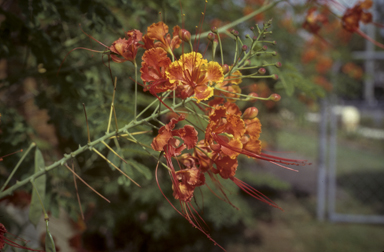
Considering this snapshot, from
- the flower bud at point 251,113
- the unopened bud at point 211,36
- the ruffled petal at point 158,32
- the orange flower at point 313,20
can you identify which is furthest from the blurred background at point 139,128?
the ruffled petal at point 158,32

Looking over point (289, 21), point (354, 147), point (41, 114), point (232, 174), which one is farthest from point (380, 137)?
point (232, 174)

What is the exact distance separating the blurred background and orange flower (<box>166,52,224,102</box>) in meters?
0.29

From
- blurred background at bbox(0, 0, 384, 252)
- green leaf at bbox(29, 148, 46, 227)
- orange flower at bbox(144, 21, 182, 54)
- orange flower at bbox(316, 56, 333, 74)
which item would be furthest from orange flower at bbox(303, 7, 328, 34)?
orange flower at bbox(316, 56, 333, 74)

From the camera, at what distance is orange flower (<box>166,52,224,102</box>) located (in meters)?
0.94

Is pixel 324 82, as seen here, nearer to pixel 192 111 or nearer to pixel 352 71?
pixel 352 71

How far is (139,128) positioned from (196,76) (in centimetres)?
42

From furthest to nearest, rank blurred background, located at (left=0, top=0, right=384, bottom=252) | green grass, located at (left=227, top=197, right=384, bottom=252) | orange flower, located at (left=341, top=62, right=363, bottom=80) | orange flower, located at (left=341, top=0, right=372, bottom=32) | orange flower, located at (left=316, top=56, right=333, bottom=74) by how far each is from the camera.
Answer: orange flower, located at (left=341, top=62, right=363, bottom=80), orange flower, located at (left=316, top=56, right=333, bottom=74), green grass, located at (left=227, top=197, right=384, bottom=252), orange flower, located at (left=341, top=0, right=372, bottom=32), blurred background, located at (left=0, top=0, right=384, bottom=252)

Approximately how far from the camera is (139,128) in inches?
50.0

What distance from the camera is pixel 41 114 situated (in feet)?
11.8

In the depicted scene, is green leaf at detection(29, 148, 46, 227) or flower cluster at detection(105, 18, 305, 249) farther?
green leaf at detection(29, 148, 46, 227)

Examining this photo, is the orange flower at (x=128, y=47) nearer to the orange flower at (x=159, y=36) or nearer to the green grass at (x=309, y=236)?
the orange flower at (x=159, y=36)

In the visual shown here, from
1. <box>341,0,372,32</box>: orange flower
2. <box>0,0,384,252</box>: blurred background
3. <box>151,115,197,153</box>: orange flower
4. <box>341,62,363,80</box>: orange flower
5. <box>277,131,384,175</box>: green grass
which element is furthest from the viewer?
<box>277,131,384,175</box>: green grass

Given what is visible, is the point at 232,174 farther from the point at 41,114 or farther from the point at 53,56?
the point at 41,114

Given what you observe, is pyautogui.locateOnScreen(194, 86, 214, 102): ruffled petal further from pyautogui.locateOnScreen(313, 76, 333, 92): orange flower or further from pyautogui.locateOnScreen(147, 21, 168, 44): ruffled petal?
pyautogui.locateOnScreen(313, 76, 333, 92): orange flower
